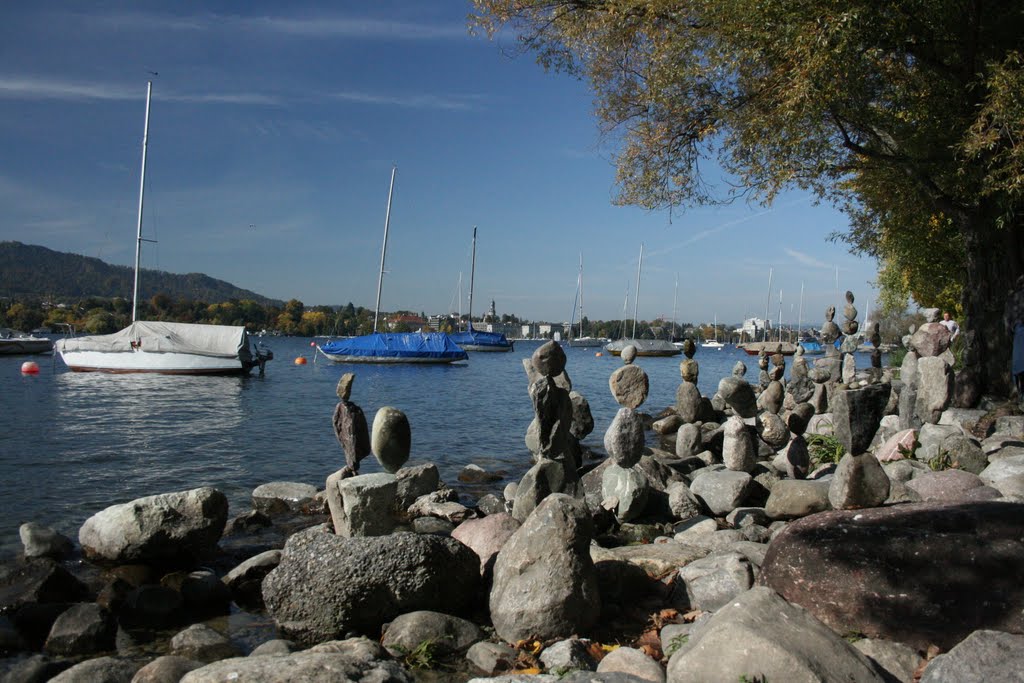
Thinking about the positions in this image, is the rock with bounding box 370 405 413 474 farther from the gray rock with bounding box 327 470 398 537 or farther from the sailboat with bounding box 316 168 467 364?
the sailboat with bounding box 316 168 467 364

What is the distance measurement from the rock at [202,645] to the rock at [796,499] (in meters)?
5.79

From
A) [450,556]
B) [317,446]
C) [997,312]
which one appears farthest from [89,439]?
[997,312]

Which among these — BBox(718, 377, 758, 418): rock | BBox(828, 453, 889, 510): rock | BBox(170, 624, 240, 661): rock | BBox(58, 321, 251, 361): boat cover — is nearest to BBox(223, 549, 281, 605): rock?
BBox(170, 624, 240, 661): rock

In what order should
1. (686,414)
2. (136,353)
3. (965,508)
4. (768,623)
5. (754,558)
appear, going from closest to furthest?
(768,623)
(965,508)
(754,558)
(686,414)
(136,353)

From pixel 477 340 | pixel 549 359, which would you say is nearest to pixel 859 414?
pixel 549 359

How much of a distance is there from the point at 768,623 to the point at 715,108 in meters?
11.8

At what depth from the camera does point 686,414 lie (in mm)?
15180

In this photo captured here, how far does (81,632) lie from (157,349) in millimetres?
37617

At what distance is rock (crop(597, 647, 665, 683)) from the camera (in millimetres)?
4867

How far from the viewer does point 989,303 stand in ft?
46.1

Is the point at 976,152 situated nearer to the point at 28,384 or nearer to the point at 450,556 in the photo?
the point at 450,556

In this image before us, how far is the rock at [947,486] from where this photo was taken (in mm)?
7398

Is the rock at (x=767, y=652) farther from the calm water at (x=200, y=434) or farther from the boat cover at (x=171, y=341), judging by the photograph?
the boat cover at (x=171, y=341)

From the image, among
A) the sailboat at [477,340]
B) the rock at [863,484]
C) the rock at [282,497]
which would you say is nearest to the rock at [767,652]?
the rock at [863,484]
